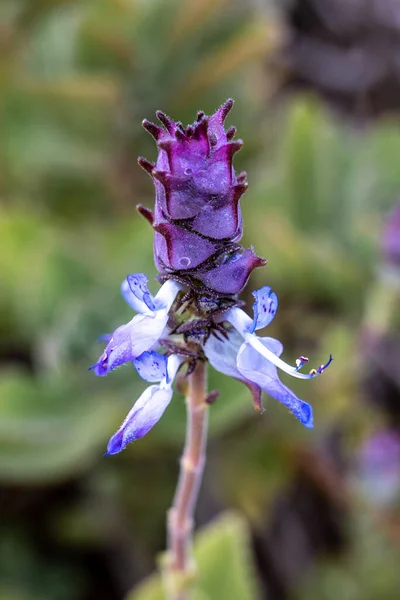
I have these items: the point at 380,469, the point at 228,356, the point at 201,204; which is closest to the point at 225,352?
the point at 228,356

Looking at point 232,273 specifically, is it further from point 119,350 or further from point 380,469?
point 380,469

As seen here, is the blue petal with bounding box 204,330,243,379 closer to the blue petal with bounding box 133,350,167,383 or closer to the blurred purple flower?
the blue petal with bounding box 133,350,167,383

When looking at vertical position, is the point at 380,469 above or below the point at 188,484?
above

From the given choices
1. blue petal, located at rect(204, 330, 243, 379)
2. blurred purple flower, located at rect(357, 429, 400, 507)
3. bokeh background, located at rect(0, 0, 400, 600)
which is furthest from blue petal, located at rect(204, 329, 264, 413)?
blurred purple flower, located at rect(357, 429, 400, 507)

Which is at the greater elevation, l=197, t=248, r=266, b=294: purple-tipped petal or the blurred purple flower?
the blurred purple flower

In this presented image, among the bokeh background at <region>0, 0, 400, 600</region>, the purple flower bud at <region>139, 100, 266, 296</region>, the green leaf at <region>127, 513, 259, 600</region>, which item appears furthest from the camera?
the bokeh background at <region>0, 0, 400, 600</region>

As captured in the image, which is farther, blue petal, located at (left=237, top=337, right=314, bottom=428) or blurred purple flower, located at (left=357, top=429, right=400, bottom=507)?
blurred purple flower, located at (left=357, top=429, right=400, bottom=507)

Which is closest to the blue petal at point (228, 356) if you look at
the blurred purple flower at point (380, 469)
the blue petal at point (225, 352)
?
the blue petal at point (225, 352)
